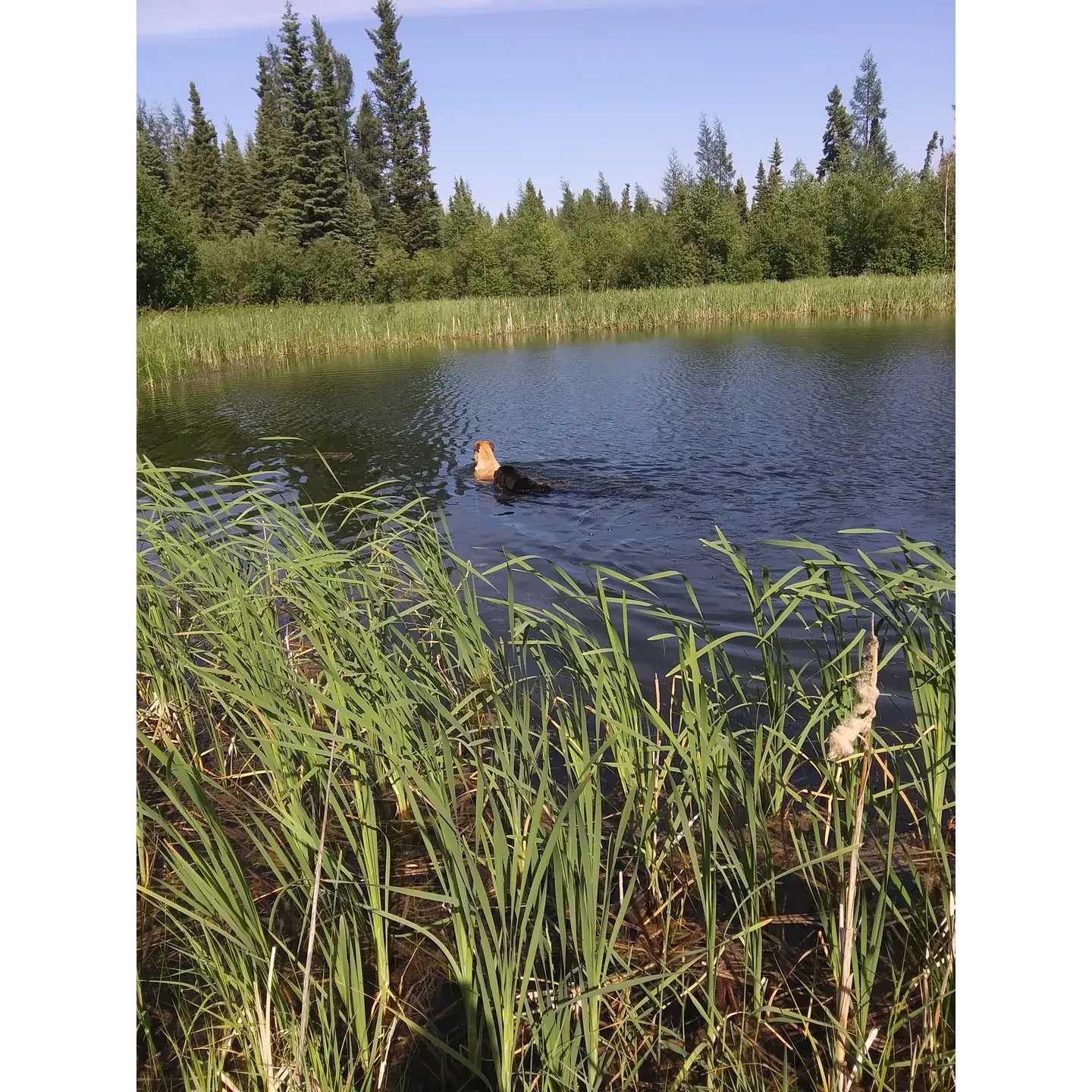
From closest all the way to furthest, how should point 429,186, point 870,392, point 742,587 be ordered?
point 742,587 → point 870,392 → point 429,186

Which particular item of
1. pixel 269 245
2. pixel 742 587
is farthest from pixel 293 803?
pixel 269 245

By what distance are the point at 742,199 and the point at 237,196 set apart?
25134 millimetres

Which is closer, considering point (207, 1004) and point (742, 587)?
point (207, 1004)

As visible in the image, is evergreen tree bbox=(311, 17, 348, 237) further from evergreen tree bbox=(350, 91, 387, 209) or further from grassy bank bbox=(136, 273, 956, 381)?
grassy bank bbox=(136, 273, 956, 381)

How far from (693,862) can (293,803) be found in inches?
32.2

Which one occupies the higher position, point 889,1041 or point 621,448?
point 621,448

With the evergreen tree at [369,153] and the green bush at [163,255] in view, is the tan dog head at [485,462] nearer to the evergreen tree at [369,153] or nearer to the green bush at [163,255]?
the green bush at [163,255]

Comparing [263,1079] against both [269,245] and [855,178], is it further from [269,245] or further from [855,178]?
[855,178]

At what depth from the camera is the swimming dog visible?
25.0 feet

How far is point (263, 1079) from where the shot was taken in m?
1.58

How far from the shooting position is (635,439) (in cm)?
973

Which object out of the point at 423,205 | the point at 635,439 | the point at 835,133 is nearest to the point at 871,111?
the point at 835,133

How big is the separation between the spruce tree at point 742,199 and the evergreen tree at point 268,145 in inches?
866

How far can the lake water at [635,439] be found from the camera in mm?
6480
